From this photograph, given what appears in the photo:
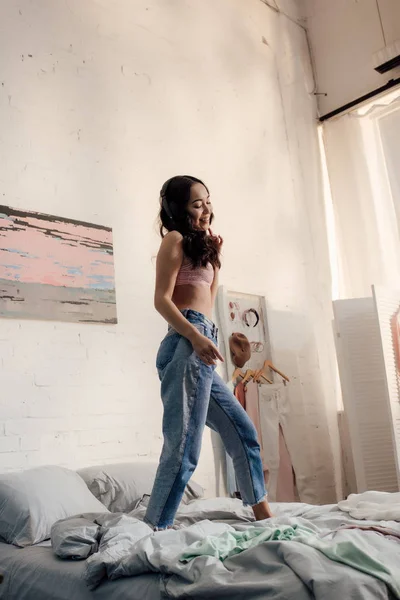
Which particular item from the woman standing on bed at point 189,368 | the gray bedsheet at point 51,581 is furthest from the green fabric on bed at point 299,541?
the woman standing on bed at point 189,368

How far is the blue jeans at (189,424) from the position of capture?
1.93 metres

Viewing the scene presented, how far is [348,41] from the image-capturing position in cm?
507

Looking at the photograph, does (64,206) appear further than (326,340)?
No

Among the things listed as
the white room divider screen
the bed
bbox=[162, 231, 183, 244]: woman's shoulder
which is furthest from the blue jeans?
the white room divider screen

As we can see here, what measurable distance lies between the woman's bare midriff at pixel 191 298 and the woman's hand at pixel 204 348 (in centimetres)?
19

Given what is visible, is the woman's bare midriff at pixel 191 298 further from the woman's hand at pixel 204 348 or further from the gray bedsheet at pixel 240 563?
the gray bedsheet at pixel 240 563

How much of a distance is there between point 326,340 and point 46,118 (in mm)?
2544

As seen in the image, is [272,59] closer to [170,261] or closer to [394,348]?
[394,348]

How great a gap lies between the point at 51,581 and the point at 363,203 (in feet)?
12.3

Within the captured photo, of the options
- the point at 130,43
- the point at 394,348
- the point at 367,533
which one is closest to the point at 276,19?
the point at 130,43

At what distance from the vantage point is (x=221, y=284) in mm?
3984

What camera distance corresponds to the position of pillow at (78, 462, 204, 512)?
2.53 m

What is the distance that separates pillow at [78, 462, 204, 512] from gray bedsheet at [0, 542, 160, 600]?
0.55m

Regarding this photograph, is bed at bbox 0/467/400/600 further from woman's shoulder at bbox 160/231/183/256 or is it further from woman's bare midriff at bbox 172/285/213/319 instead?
woman's shoulder at bbox 160/231/183/256
